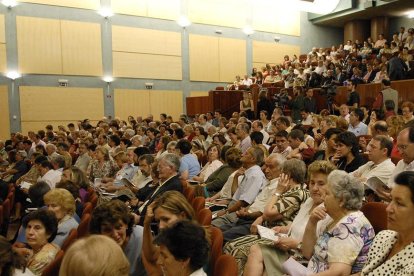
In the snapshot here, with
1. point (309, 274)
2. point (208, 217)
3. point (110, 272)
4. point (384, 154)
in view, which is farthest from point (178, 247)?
point (384, 154)

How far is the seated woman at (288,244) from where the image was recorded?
219cm

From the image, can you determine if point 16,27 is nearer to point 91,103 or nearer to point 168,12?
point 91,103

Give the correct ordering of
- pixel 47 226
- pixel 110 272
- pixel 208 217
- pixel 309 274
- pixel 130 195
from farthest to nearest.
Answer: pixel 130 195, pixel 208 217, pixel 47 226, pixel 309 274, pixel 110 272

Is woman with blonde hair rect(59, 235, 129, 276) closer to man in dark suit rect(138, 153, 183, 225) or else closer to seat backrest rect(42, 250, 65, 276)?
seat backrest rect(42, 250, 65, 276)

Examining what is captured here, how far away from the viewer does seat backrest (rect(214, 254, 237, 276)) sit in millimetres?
1718

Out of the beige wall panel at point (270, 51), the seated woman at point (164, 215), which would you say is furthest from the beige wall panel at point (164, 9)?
the seated woman at point (164, 215)

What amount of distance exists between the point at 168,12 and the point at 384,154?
35.9ft

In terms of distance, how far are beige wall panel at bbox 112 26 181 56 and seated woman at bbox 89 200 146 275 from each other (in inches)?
408

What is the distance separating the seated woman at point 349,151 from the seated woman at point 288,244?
105 cm

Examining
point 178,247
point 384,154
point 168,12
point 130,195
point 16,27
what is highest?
point 168,12

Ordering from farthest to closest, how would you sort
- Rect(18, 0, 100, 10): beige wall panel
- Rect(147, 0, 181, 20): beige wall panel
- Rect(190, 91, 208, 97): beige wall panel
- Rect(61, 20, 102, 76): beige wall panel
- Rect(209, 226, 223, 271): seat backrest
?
Rect(190, 91, 208, 97): beige wall panel < Rect(147, 0, 181, 20): beige wall panel < Rect(61, 20, 102, 76): beige wall panel < Rect(18, 0, 100, 10): beige wall panel < Rect(209, 226, 223, 271): seat backrest

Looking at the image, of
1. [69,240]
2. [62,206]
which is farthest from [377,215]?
[62,206]

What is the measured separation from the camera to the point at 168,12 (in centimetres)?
1284

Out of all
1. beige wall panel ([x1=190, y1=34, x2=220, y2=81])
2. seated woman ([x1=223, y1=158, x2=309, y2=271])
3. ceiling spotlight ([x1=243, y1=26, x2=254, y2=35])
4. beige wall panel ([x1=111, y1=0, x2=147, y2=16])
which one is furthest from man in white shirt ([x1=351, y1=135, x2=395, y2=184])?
ceiling spotlight ([x1=243, y1=26, x2=254, y2=35])
